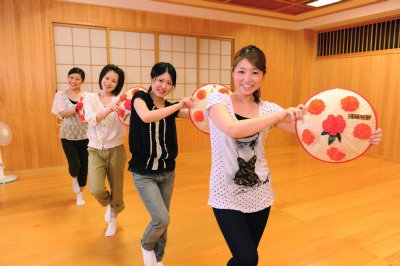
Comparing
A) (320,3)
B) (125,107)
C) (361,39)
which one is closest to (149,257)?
(125,107)

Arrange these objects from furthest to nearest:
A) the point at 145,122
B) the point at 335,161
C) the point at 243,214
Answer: the point at 145,122, the point at 335,161, the point at 243,214

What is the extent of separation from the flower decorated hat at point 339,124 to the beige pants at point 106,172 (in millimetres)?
1520

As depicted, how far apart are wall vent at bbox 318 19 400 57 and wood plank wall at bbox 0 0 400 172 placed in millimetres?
195

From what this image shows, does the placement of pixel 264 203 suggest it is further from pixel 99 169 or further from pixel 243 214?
pixel 99 169

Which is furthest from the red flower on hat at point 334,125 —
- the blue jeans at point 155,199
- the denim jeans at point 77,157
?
the denim jeans at point 77,157

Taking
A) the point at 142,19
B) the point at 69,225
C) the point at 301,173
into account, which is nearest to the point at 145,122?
the point at 69,225

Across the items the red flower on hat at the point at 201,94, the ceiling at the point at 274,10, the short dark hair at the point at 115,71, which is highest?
the ceiling at the point at 274,10

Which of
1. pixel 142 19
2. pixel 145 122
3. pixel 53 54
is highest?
pixel 142 19

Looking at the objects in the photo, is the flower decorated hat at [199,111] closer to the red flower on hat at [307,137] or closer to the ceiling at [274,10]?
the red flower on hat at [307,137]

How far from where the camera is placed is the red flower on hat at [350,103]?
143 cm

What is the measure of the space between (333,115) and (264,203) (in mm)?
521

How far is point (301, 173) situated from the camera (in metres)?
4.65

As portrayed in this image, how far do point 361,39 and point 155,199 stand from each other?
19.5 ft

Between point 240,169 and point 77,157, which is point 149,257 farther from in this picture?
point 77,157
